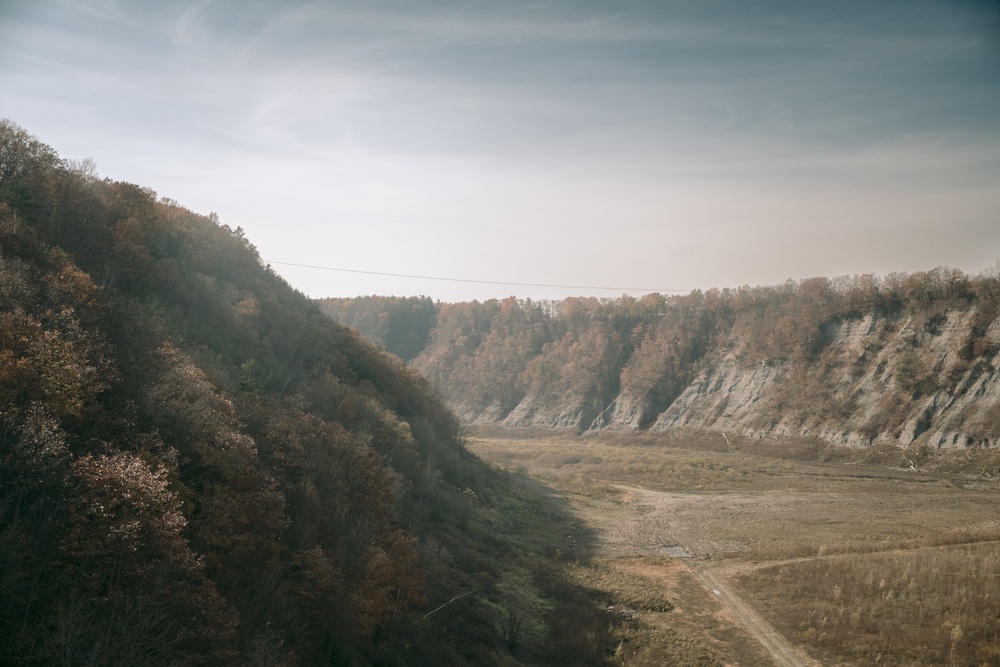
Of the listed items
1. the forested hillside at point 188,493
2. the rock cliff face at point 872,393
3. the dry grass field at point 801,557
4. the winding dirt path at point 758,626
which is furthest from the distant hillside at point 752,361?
the forested hillside at point 188,493

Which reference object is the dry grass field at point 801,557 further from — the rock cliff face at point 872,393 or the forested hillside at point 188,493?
the forested hillside at point 188,493

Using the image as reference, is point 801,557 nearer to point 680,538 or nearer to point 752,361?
point 680,538

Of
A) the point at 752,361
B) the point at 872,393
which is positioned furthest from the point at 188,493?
the point at 752,361

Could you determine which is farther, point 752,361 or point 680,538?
point 752,361

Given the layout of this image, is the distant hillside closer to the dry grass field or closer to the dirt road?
the dry grass field

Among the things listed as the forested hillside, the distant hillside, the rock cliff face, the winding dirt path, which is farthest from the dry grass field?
the distant hillside

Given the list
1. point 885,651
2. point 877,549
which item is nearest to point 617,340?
point 877,549
